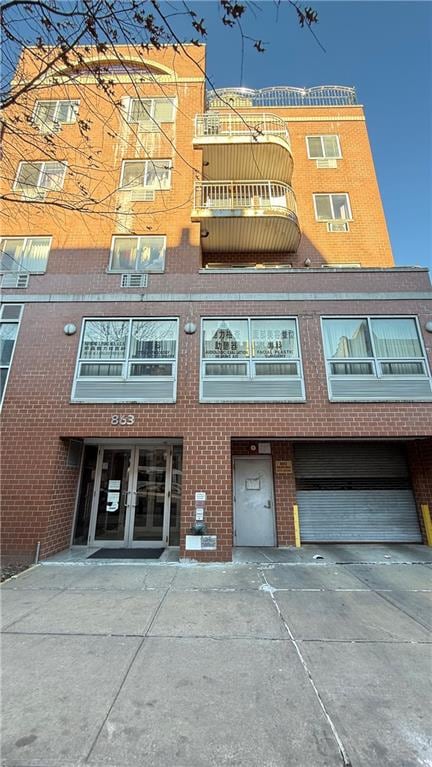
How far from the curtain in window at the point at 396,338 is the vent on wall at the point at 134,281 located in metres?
5.73

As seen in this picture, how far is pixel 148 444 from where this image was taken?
806 cm

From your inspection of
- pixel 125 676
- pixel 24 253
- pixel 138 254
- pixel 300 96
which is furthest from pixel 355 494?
pixel 300 96

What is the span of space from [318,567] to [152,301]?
675cm

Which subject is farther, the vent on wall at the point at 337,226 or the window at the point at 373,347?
the vent on wall at the point at 337,226

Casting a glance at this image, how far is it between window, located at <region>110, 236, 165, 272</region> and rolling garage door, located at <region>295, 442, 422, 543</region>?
6.14m

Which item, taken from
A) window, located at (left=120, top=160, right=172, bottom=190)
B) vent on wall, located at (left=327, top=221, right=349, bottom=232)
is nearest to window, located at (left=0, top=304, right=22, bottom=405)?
window, located at (left=120, top=160, right=172, bottom=190)

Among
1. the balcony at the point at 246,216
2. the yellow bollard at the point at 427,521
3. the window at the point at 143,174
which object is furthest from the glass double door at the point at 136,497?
the window at the point at 143,174

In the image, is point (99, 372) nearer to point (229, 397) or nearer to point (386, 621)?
point (229, 397)

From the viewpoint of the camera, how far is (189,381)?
7363 millimetres

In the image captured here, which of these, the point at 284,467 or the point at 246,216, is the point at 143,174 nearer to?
the point at 246,216

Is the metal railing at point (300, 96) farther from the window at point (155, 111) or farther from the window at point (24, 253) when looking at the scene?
the window at point (24, 253)

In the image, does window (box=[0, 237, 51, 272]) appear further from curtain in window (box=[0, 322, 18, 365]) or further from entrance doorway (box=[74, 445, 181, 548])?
entrance doorway (box=[74, 445, 181, 548])

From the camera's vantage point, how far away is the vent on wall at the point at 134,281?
817 centimetres

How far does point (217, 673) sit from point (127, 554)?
4.70 meters
